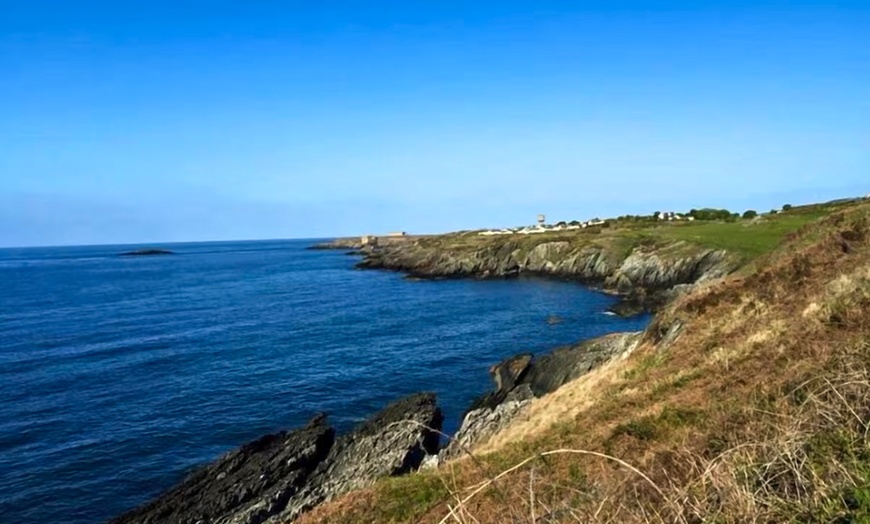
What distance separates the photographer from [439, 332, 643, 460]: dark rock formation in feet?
82.8

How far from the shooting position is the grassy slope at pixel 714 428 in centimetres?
565

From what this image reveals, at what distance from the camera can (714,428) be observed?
9.24 meters

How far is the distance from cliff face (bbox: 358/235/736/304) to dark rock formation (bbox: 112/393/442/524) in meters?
44.3

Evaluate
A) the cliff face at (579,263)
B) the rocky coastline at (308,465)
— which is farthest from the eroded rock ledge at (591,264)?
the rocky coastline at (308,465)

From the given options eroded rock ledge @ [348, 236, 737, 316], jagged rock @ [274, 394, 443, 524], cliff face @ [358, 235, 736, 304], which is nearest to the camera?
jagged rock @ [274, 394, 443, 524]

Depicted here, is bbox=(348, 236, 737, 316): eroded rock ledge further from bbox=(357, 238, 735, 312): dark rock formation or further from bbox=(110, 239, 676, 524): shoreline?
bbox=(110, 239, 676, 524): shoreline

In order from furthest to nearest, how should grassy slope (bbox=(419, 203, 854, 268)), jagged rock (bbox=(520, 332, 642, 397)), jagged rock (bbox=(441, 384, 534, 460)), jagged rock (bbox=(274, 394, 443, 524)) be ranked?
grassy slope (bbox=(419, 203, 854, 268)) < jagged rock (bbox=(520, 332, 642, 397)) < jagged rock (bbox=(441, 384, 534, 460)) < jagged rock (bbox=(274, 394, 443, 524))

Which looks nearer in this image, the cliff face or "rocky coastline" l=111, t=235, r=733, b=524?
"rocky coastline" l=111, t=235, r=733, b=524

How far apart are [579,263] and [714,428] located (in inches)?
3272

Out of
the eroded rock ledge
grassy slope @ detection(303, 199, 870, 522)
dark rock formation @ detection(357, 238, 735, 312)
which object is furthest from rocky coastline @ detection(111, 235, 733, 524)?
dark rock formation @ detection(357, 238, 735, 312)

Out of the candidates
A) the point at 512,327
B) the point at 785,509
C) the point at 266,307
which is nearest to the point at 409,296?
the point at 266,307

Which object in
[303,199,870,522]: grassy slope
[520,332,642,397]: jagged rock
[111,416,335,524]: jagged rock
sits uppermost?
[303,199,870,522]: grassy slope

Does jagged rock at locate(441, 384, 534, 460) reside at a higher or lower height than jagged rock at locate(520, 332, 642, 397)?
lower

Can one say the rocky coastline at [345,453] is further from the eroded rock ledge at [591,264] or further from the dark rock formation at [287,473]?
the eroded rock ledge at [591,264]
